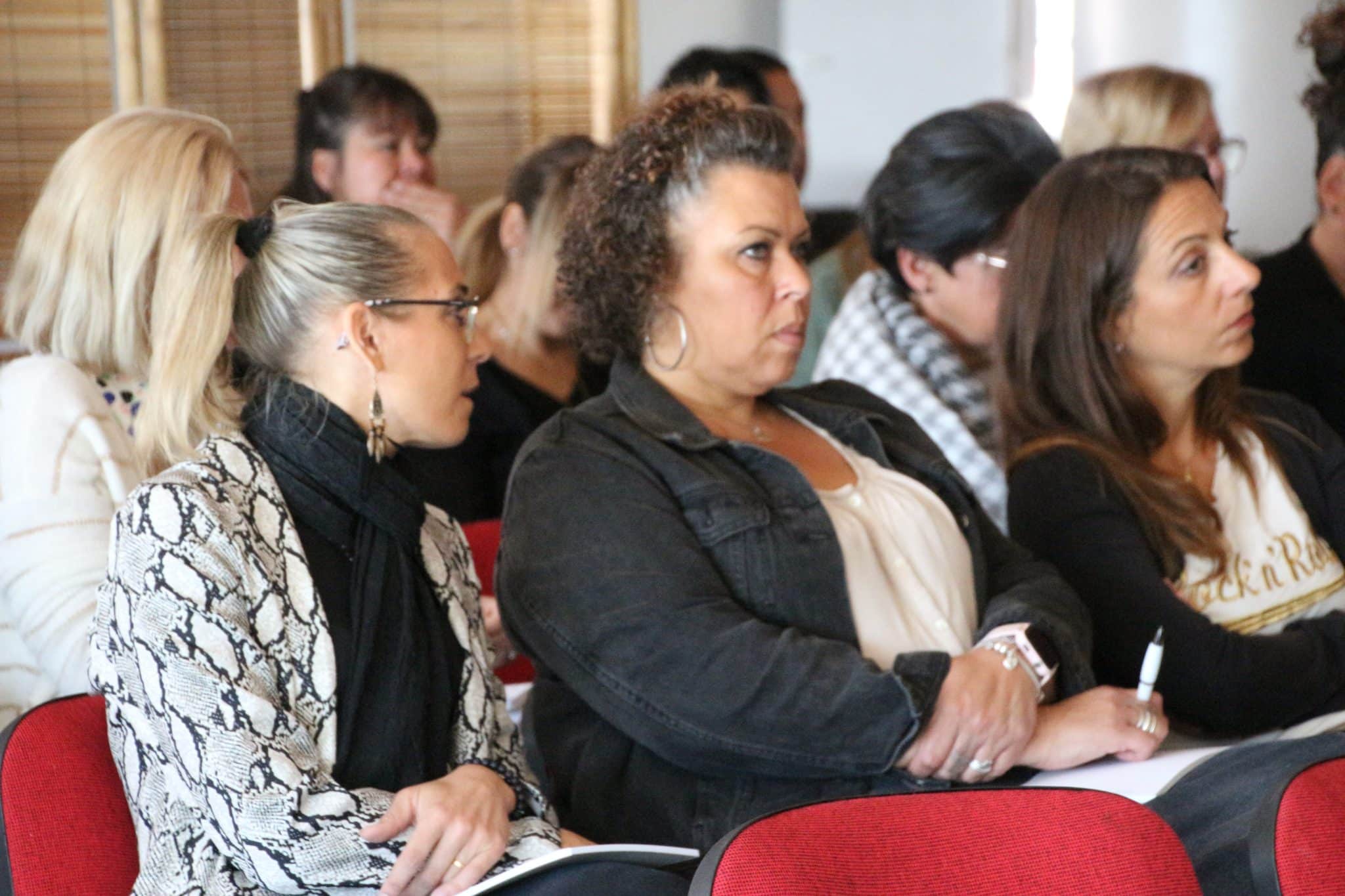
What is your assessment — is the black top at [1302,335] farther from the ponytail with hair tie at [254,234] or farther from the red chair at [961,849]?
the ponytail with hair tie at [254,234]

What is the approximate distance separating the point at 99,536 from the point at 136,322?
35 centimetres

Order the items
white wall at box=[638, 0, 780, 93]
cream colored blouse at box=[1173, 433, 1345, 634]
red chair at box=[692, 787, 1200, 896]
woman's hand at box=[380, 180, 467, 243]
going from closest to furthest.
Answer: red chair at box=[692, 787, 1200, 896] → cream colored blouse at box=[1173, 433, 1345, 634] → woman's hand at box=[380, 180, 467, 243] → white wall at box=[638, 0, 780, 93]

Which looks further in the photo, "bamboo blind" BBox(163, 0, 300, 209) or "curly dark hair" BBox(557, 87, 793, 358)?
"bamboo blind" BBox(163, 0, 300, 209)

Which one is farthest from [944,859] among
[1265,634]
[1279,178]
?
[1279,178]

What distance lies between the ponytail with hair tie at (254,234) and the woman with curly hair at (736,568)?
48 cm

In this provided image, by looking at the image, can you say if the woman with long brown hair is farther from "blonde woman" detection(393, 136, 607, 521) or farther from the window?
the window

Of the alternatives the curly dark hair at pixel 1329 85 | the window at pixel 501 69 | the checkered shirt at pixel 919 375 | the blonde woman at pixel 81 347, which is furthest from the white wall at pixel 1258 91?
the blonde woman at pixel 81 347

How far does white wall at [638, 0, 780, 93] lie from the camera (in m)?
5.50

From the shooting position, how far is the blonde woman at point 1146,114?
3654mm

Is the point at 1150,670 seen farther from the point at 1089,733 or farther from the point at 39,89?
the point at 39,89

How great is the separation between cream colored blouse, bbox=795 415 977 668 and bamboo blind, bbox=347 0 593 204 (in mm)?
2957

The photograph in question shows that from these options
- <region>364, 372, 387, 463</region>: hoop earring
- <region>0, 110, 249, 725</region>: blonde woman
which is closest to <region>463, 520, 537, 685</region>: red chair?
<region>0, 110, 249, 725</region>: blonde woman

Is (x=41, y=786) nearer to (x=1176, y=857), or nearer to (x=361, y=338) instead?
(x=361, y=338)

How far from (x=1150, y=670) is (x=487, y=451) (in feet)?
5.96
